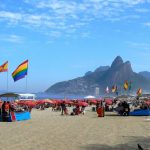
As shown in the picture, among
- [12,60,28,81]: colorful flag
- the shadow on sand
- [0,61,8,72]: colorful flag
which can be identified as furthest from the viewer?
[0,61,8,72]: colorful flag

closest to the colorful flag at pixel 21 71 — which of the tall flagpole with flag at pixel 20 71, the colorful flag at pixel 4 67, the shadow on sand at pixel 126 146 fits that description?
the tall flagpole with flag at pixel 20 71

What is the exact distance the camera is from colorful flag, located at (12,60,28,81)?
34594 millimetres

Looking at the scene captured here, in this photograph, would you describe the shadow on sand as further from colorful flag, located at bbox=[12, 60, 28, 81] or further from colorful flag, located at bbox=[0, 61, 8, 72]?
colorful flag, located at bbox=[0, 61, 8, 72]

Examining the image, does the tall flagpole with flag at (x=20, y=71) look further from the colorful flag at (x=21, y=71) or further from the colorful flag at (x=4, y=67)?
the colorful flag at (x=4, y=67)

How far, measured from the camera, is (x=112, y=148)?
49.4 ft

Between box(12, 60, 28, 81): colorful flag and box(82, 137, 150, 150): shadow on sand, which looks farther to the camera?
box(12, 60, 28, 81): colorful flag

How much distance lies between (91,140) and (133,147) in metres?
2.55

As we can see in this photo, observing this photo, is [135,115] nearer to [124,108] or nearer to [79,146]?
[124,108]

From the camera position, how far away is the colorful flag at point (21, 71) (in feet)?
113

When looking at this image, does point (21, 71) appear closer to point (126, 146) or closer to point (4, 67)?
point (4, 67)

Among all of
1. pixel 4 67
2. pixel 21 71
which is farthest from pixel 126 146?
pixel 4 67

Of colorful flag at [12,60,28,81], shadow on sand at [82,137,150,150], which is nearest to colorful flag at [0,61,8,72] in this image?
colorful flag at [12,60,28,81]

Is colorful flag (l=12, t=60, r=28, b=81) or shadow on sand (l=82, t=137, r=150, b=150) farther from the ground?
colorful flag (l=12, t=60, r=28, b=81)

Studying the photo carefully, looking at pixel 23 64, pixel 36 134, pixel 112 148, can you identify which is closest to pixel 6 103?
pixel 23 64
